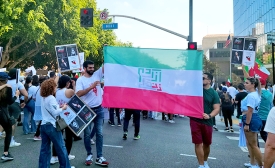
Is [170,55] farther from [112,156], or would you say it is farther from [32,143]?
[32,143]

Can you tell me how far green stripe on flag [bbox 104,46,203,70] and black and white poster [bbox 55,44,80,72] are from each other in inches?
192

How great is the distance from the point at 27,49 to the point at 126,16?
47.8ft

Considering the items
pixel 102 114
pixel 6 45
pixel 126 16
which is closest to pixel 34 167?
pixel 102 114

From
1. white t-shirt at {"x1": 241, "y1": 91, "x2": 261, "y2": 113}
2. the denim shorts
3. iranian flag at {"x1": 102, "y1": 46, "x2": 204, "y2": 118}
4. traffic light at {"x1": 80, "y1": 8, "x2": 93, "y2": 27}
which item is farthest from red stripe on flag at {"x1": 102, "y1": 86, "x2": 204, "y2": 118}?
traffic light at {"x1": 80, "y1": 8, "x2": 93, "y2": 27}

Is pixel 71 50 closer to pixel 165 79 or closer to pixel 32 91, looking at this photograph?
pixel 32 91

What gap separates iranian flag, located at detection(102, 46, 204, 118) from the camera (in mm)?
5672

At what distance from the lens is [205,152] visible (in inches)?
237

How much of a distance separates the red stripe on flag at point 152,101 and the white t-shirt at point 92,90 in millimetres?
204

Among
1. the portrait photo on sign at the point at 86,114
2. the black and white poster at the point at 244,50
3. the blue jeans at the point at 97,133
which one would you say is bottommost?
the blue jeans at the point at 97,133

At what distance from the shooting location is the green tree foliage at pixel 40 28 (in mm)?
19270

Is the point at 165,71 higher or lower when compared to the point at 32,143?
higher

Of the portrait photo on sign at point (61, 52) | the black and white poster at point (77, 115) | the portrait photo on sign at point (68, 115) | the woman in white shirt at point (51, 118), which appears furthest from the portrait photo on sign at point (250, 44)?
the woman in white shirt at point (51, 118)

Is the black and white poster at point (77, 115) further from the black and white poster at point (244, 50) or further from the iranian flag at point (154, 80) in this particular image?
the black and white poster at point (244, 50)

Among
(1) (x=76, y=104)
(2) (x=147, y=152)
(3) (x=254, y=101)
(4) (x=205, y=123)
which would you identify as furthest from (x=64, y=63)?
(3) (x=254, y=101)
